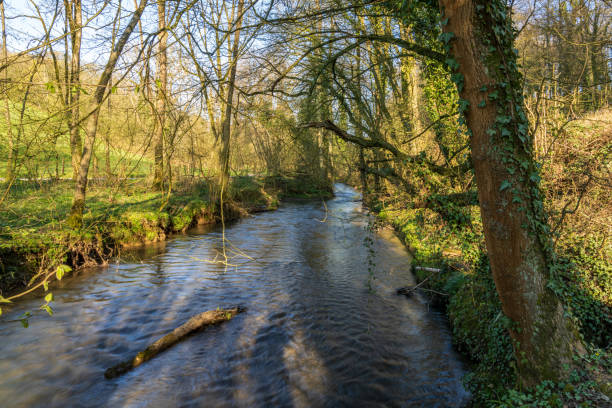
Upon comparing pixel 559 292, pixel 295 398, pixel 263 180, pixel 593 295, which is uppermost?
pixel 263 180

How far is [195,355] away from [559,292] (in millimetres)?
5279

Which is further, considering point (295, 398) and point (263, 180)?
point (263, 180)

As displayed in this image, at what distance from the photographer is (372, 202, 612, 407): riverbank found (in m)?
3.43

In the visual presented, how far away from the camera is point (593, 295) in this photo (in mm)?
5184

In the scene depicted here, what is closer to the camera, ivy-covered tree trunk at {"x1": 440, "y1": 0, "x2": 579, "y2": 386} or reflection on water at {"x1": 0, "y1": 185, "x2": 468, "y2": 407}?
ivy-covered tree trunk at {"x1": 440, "y1": 0, "x2": 579, "y2": 386}

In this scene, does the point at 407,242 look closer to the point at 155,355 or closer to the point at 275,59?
the point at 275,59

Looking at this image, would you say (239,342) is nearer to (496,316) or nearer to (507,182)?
(496,316)

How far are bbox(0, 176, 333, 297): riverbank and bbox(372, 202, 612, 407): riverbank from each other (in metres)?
3.26

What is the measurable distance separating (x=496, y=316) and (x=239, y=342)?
13.8ft

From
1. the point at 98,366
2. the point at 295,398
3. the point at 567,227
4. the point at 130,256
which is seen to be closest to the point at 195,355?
the point at 98,366

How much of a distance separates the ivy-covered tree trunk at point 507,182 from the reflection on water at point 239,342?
1712 millimetres

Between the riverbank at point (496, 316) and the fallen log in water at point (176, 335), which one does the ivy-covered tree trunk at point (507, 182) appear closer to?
the riverbank at point (496, 316)

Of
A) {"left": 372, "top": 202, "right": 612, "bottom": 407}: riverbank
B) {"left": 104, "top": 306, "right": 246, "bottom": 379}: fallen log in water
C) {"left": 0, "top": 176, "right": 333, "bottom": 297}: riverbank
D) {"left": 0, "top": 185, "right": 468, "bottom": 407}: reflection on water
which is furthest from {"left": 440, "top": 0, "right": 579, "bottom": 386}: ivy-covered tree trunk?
{"left": 104, "top": 306, "right": 246, "bottom": 379}: fallen log in water

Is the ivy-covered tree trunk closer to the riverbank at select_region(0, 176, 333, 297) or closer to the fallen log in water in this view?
the riverbank at select_region(0, 176, 333, 297)
